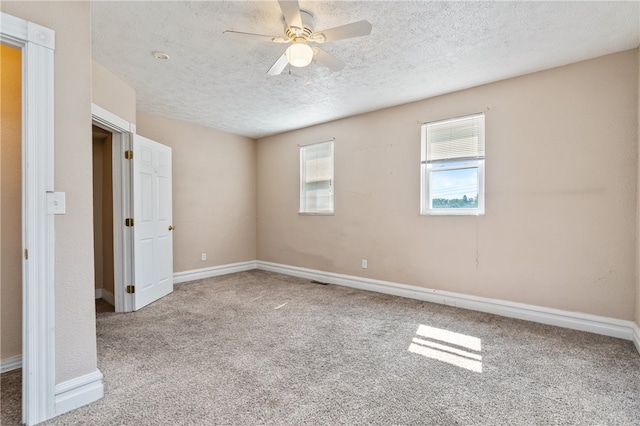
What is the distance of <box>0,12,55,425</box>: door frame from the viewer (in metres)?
1.62

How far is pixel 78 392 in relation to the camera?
1828 millimetres

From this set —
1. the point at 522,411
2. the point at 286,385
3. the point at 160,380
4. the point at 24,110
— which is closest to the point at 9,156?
the point at 24,110

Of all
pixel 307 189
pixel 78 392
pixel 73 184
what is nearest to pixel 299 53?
pixel 73 184

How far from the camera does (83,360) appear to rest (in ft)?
6.12

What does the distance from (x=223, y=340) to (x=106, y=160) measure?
10.3ft

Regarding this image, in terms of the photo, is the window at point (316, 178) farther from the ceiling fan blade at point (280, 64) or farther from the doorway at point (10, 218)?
the doorway at point (10, 218)

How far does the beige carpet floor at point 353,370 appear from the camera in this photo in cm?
178

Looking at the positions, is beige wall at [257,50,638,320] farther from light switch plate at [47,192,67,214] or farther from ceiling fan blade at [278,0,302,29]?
light switch plate at [47,192,67,214]

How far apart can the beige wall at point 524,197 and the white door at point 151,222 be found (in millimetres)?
2573

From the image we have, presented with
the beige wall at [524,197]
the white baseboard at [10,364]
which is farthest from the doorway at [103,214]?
the beige wall at [524,197]

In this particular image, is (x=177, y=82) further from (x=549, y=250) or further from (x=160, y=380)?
(x=549, y=250)

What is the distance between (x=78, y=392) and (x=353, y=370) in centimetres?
176

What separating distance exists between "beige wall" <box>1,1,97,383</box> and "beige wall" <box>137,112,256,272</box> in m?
3.02

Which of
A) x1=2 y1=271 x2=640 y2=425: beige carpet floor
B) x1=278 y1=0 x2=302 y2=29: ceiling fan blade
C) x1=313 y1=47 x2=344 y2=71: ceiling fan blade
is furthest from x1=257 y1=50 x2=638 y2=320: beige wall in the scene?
x1=278 y1=0 x2=302 y2=29: ceiling fan blade
